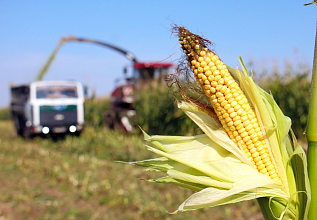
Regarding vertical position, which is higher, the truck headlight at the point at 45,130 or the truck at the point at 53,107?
the truck at the point at 53,107

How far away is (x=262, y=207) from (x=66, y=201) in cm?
354

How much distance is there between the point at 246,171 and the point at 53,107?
34.0 ft

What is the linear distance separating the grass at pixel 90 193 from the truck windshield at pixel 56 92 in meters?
4.11

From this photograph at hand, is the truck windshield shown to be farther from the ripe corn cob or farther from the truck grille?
the ripe corn cob

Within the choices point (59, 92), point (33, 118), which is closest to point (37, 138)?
point (33, 118)

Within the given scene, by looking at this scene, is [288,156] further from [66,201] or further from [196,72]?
[66,201]

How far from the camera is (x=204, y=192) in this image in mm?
857

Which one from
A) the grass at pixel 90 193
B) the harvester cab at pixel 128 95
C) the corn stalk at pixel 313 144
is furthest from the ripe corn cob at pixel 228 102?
the harvester cab at pixel 128 95

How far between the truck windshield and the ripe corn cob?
34.1ft

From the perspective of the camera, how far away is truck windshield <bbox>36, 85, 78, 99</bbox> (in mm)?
10430

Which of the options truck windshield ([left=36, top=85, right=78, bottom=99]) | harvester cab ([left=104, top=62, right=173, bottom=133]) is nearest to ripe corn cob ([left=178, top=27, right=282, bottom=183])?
harvester cab ([left=104, top=62, right=173, bottom=133])

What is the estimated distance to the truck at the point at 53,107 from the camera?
10008mm

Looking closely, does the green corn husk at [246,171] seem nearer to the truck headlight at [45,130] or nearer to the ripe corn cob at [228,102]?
the ripe corn cob at [228,102]

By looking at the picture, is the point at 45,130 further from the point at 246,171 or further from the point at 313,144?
the point at 313,144
